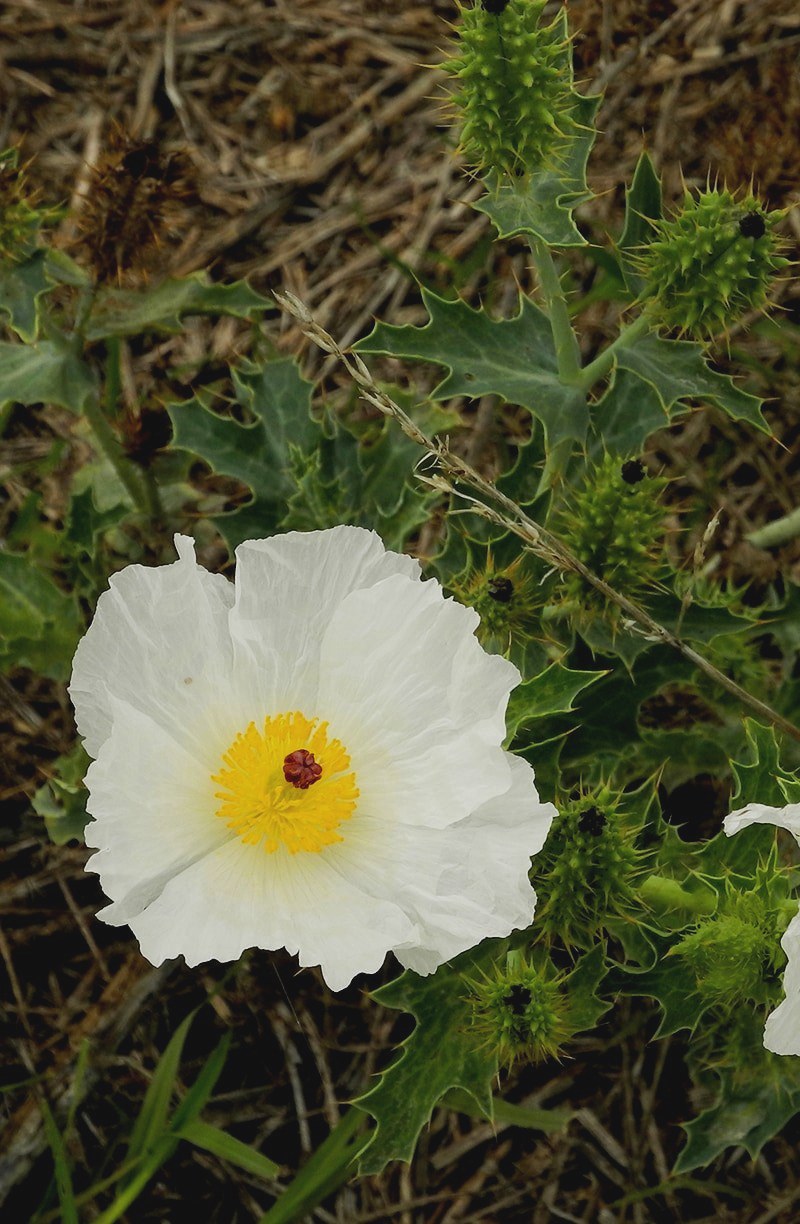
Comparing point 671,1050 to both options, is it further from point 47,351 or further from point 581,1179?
point 47,351

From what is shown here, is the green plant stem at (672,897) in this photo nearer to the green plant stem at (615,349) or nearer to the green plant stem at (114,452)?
the green plant stem at (615,349)

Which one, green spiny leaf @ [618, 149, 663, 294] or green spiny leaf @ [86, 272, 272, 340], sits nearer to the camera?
green spiny leaf @ [618, 149, 663, 294]

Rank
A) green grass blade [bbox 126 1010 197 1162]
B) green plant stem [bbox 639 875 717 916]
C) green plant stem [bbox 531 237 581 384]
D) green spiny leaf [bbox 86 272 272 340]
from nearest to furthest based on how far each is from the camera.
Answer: green plant stem [bbox 639 875 717 916] < green plant stem [bbox 531 237 581 384] < green grass blade [bbox 126 1010 197 1162] < green spiny leaf [bbox 86 272 272 340]


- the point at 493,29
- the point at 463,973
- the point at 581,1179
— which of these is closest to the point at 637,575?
the point at 463,973

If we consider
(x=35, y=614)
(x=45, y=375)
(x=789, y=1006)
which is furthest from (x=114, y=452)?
(x=789, y=1006)

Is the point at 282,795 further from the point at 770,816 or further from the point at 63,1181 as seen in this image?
the point at 63,1181

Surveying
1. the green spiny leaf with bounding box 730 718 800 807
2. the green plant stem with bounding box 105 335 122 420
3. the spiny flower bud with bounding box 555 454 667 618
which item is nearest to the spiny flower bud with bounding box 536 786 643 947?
the green spiny leaf with bounding box 730 718 800 807

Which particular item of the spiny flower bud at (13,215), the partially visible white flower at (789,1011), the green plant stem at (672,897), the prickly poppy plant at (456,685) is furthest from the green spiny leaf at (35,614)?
the partially visible white flower at (789,1011)

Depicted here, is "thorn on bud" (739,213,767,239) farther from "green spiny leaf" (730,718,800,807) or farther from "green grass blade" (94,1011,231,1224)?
"green grass blade" (94,1011,231,1224)
